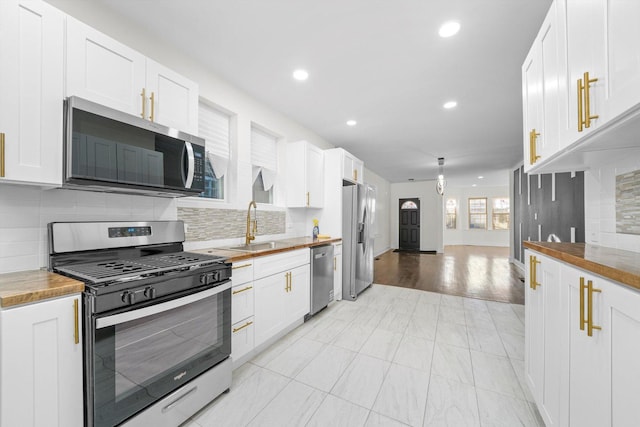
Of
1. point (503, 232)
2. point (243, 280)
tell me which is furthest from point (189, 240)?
point (503, 232)

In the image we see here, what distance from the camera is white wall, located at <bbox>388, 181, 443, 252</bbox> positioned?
9.49m

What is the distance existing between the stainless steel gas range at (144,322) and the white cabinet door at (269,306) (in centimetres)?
47

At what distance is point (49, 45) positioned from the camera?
1.28 meters

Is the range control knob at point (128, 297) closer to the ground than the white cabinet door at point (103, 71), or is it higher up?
closer to the ground

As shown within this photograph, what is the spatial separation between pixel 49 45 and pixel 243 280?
1.75 metres

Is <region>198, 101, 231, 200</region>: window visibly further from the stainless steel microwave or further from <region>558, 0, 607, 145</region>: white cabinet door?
<region>558, 0, 607, 145</region>: white cabinet door

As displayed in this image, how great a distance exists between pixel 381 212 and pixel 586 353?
304 inches

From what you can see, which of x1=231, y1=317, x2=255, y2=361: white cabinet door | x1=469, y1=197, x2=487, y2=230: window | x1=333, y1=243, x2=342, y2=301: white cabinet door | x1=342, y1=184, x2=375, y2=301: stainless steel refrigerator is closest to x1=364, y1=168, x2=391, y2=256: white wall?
x1=342, y1=184, x2=375, y2=301: stainless steel refrigerator

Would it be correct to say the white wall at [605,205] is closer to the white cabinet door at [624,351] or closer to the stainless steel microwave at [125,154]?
the white cabinet door at [624,351]

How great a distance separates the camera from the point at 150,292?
1304mm

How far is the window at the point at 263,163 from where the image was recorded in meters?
3.27

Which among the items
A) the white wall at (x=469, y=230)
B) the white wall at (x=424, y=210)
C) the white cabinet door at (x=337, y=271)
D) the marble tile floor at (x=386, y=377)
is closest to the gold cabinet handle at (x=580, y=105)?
the marble tile floor at (x=386, y=377)

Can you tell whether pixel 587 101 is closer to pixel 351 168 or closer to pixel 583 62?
pixel 583 62

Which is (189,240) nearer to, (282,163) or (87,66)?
(87,66)
